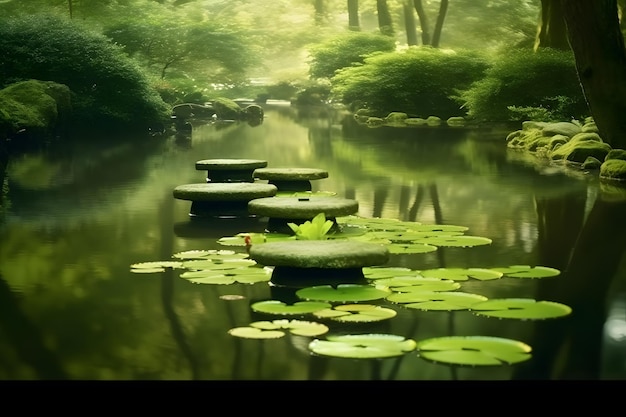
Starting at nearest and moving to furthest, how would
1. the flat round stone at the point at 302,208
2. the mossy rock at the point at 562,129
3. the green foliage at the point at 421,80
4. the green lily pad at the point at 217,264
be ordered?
the green lily pad at the point at 217,264, the flat round stone at the point at 302,208, the mossy rock at the point at 562,129, the green foliage at the point at 421,80

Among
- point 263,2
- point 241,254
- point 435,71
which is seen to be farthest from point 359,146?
point 263,2

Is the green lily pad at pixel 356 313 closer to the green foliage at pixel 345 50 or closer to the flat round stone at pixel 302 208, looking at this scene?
the flat round stone at pixel 302 208

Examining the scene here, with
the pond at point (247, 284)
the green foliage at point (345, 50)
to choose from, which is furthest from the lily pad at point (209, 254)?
the green foliage at point (345, 50)

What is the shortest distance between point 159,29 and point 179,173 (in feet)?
81.5

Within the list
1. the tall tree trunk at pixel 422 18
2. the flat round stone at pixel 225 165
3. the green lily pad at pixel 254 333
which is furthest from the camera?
the tall tree trunk at pixel 422 18

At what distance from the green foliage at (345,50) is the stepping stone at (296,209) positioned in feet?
97.0

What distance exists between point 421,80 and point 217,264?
76.6 feet

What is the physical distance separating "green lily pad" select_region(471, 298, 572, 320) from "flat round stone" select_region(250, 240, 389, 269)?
834 mm

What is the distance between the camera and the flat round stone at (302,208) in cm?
879

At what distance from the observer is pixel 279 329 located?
5590mm

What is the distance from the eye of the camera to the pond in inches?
193

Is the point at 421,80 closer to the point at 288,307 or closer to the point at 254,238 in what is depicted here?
the point at 254,238

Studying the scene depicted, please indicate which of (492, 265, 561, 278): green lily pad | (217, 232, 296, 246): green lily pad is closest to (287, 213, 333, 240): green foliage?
(217, 232, 296, 246): green lily pad

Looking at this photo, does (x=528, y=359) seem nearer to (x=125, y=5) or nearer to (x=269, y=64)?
(x=125, y=5)
